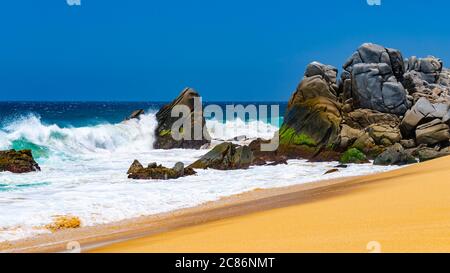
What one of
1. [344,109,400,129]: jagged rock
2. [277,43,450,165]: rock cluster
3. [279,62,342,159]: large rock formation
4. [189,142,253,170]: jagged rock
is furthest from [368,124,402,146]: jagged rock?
[189,142,253,170]: jagged rock

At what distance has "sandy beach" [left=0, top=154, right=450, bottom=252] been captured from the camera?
19.7ft

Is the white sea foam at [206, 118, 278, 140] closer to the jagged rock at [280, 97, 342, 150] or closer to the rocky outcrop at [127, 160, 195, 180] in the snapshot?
the jagged rock at [280, 97, 342, 150]

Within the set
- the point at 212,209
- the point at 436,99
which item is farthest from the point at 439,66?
the point at 212,209

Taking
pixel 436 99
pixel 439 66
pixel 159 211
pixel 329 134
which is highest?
pixel 439 66

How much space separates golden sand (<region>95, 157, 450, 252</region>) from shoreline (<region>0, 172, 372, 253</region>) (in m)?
1.66

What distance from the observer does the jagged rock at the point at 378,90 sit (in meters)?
31.0

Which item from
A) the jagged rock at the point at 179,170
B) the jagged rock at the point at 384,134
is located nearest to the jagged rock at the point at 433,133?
the jagged rock at the point at 384,134

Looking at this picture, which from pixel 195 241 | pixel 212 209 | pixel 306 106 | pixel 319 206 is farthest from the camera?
pixel 306 106

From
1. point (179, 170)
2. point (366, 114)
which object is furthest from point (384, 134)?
point (179, 170)

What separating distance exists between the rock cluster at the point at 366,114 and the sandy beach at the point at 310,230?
14803 mm

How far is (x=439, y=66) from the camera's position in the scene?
47.2m

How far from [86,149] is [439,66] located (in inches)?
1241

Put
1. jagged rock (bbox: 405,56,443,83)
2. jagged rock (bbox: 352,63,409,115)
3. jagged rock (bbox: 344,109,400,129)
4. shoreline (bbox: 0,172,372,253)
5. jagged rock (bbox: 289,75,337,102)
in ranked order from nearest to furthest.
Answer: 1. shoreline (bbox: 0,172,372,253)
2. jagged rock (bbox: 344,109,400,129)
3. jagged rock (bbox: 352,63,409,115)
4. jagged rock (bbox: 289,75,337,102)
5. jagged rock (bbox: 405,56,443,83)
